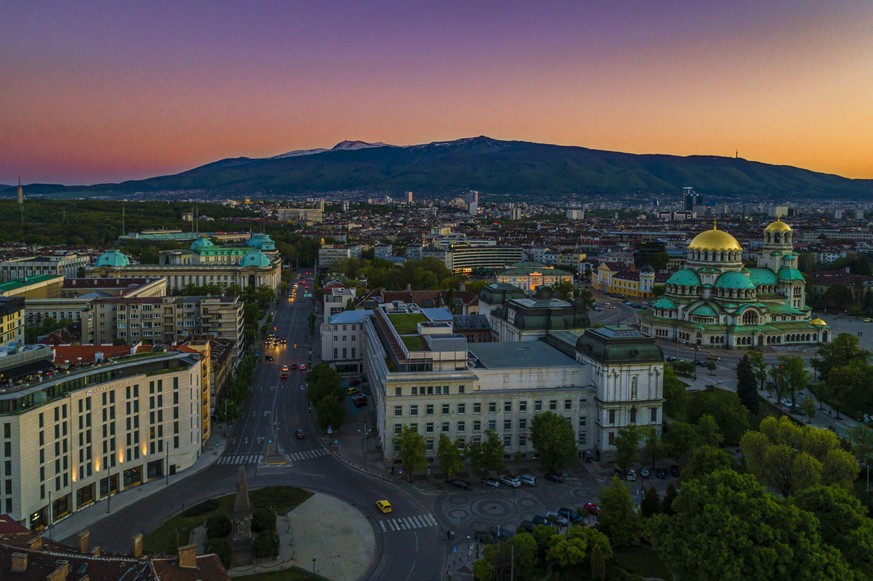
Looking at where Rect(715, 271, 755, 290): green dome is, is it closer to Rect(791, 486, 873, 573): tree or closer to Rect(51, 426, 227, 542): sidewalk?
Rect(791, 486, 873, 573): tree

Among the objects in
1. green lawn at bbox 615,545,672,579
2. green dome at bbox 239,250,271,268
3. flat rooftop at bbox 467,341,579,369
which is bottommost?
green lawn at bbox 615,545,672,579

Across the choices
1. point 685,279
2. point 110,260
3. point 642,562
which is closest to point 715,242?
point 685,279

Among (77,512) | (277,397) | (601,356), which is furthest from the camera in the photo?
(277,397)

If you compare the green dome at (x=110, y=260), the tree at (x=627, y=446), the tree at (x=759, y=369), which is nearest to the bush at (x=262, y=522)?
the tree at (x=627, y=446)

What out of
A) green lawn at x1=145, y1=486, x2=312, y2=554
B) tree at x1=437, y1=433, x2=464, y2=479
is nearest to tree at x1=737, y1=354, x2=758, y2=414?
tree at x1=437, y1=433, x2=464, y2=479

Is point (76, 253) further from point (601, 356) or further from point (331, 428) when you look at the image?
point (601, 356)

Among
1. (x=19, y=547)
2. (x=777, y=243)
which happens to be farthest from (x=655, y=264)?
(x=19, y=547)
